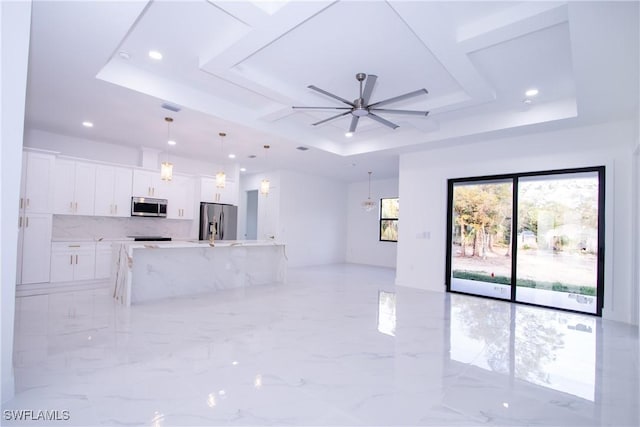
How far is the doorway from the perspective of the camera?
420 inches

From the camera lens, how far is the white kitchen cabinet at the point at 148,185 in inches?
256

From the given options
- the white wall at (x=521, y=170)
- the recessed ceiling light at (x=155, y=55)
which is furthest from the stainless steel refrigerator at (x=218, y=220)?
the recessed ceiling light at (x=155, y=55)

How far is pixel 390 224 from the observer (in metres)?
9.83

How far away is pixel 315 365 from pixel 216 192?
576cm

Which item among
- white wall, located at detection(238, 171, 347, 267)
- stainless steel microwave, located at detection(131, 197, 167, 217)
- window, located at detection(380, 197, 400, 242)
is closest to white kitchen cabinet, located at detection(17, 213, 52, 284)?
stainless steel microwave, located at detection(131, 197, 167, 217)

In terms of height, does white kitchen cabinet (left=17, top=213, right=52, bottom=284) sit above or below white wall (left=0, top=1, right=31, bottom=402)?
below

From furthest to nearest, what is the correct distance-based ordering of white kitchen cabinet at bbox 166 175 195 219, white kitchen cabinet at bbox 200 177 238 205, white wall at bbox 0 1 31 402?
white kitchen cabinet at bbox 200 177 238 205 < white kitchen cabinet at bbox 166 175 195 219 < white wall at bbox 0 1 31 402

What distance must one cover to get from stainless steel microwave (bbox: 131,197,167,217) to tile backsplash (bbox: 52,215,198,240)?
500 millimetres

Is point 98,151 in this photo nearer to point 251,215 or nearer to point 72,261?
point 72,261

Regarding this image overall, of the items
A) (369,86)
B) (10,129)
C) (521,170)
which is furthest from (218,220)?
(521,170)

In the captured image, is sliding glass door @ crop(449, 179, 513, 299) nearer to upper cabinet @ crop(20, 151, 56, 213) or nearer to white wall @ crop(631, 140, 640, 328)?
white wall @ crop(631, 140, 640, 328)

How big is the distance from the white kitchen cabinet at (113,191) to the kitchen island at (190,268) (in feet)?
5.86

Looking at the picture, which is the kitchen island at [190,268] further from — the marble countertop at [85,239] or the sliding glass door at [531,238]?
the sliding glass door at [531,238]

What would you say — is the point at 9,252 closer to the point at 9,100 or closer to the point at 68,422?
the point at 9,100
